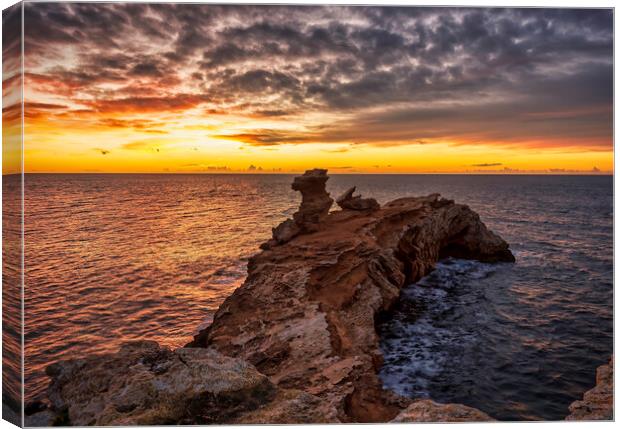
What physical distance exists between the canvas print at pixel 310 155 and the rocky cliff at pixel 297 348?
54mm

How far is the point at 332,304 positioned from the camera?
14539mm

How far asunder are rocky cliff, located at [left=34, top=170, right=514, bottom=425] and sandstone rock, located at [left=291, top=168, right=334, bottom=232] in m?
0.05

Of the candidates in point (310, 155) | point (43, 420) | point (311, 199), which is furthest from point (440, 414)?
point (311, 199)

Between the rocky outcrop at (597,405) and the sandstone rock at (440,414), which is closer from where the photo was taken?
the sandstone rock at (440,414)

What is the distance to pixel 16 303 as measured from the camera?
27.7ft

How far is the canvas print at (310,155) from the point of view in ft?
27.7

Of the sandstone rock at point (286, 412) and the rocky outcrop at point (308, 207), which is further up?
the rocky outcrop at point (308, 207)

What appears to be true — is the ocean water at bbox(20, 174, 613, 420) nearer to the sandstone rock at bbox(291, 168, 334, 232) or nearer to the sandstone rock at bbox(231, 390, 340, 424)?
the sandstone rock at bbox(231, 390, 340, 424)

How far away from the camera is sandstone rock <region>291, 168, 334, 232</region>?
2077 cm

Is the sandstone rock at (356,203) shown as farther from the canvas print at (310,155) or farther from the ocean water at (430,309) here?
the ocean water at (430,309)

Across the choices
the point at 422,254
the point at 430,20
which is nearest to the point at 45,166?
the point at 430,20

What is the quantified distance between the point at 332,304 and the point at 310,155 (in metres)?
5.20

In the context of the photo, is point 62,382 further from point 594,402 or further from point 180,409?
point 594,402

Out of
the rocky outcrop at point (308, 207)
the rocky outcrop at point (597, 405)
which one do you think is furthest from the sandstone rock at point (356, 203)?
the rocky outcrop at point (597, 405)
